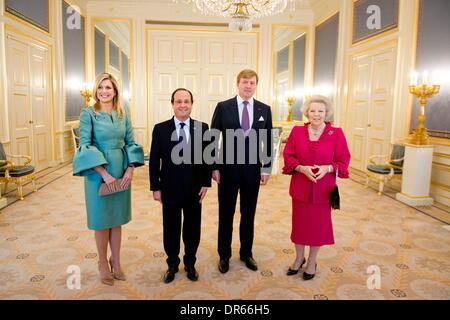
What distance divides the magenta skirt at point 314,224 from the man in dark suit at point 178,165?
0.80 m

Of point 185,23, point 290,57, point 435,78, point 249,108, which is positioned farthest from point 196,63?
point 249,108

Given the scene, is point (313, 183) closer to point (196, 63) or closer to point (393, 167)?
point (393, 167)

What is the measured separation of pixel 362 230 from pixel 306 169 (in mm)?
1863

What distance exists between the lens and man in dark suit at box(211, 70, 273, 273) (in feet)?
9.34

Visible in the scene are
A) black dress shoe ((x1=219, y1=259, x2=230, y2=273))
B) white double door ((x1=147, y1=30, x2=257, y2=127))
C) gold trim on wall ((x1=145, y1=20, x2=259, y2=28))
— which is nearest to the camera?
black dress shoe ((x1=219, y1=259, x2=230, y2=273))

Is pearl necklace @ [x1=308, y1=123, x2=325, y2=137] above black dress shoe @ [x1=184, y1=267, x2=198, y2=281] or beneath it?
above

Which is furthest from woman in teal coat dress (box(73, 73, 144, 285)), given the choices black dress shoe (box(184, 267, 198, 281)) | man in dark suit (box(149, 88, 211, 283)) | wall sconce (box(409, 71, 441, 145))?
wall sconce (box(409, 71, 441, 145))

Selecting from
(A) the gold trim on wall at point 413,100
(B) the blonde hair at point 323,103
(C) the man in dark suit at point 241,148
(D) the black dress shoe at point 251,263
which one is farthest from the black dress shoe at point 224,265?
(A) the gold trim on wall at point 413,100

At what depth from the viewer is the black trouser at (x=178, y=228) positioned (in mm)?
2723

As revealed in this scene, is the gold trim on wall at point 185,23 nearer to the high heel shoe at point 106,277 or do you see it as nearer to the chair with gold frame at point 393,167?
the chair with gold frame at point 393,167

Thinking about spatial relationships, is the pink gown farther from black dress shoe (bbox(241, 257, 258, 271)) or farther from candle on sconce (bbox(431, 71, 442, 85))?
candle on sconce (bbox(431, 71, 442, 85))

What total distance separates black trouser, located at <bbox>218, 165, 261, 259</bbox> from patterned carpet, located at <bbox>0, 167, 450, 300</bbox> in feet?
0.88

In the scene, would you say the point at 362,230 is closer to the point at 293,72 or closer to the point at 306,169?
the point at 306,169

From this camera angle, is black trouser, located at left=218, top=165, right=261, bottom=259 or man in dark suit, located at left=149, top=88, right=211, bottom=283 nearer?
man in dark suit, located at left=149, top=88, right=211, bottom=283
